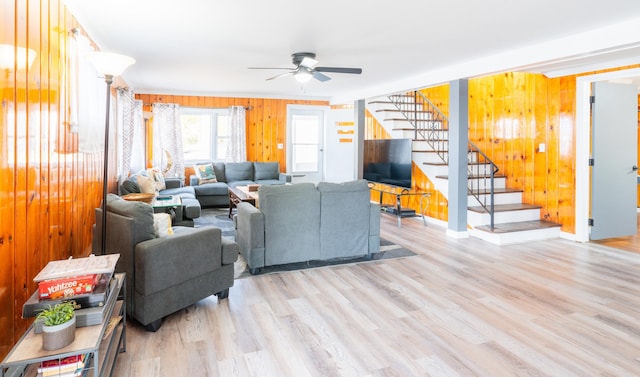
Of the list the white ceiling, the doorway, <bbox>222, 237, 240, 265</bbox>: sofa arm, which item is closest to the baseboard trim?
the doorway

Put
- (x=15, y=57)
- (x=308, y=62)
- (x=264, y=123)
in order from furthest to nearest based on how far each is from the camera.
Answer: (x=264, y=123) < (x=308, y=62) < (x=15, y=57)

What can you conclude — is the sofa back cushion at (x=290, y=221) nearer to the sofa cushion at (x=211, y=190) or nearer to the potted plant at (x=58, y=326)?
the potted plant at (x=58, y=326)

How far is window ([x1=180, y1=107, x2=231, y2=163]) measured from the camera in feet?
28.4

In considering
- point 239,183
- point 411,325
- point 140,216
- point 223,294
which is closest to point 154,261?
point 140,216

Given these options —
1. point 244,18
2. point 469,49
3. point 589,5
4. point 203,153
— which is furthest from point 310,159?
point 589,5

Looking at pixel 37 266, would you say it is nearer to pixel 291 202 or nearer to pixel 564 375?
pixel 291 202

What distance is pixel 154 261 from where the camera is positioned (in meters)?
2.67

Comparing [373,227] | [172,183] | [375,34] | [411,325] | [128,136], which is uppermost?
[375,34]

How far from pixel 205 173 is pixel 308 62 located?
14.1 ft

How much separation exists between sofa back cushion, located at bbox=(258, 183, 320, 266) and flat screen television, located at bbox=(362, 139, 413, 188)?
9.32 ft

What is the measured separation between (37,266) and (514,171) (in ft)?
20.6

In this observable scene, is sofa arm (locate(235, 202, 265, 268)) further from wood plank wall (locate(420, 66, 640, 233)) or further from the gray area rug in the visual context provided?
wood plank wall (locate(420, 66, 640, 233))

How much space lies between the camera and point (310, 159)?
959 centimetres

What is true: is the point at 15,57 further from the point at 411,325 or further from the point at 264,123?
the point at 264,123
